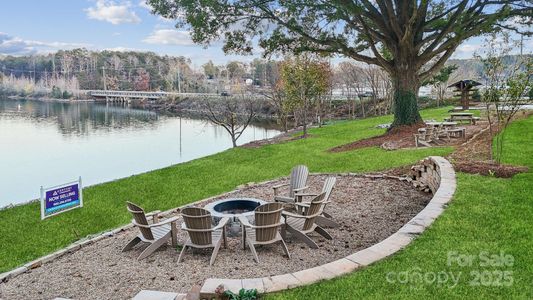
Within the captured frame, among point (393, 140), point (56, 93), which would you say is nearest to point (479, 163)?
point (393, 140)

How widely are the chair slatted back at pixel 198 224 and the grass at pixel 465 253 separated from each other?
1.98 metres

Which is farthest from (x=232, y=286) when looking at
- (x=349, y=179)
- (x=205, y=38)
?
(x=205, y=38)

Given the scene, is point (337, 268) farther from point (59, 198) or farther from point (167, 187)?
point (167, 187)

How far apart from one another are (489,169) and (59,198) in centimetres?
881

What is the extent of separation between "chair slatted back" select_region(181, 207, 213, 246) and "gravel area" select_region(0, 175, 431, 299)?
0.26 m

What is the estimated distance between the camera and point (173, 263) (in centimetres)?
524

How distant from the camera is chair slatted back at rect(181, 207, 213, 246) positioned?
5.33 m

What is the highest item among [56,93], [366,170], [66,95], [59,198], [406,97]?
[56,93]

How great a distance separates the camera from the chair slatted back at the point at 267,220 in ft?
17.5

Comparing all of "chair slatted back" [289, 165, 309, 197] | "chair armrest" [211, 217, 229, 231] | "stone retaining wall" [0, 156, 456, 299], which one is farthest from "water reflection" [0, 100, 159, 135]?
"chair armrest" [211, 217, 229, 231]

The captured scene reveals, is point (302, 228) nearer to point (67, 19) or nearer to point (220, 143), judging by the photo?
point (220, 143)

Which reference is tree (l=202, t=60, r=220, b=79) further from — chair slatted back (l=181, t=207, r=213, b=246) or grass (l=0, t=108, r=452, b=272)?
chair slatted back (l=181, t=207, r=213, b=246)

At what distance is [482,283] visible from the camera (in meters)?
3.60

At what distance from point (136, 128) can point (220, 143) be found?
12.9m
